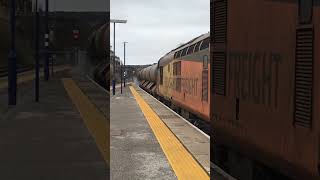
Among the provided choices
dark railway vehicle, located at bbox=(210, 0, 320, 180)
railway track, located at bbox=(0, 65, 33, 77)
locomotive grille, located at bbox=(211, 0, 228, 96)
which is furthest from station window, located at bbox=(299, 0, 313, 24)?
railway track, located at bbox=(0, 65, 33, 77)

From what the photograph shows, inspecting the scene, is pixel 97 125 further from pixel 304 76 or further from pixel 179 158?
pixel 304 76

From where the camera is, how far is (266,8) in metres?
5.14

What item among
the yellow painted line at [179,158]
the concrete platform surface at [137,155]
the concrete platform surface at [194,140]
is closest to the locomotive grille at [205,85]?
the concrete platform surface at [194,140]

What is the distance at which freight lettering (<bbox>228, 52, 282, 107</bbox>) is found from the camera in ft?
16.2

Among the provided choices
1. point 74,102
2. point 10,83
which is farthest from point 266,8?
point 74,102

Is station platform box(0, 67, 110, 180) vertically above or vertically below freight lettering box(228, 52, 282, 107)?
below

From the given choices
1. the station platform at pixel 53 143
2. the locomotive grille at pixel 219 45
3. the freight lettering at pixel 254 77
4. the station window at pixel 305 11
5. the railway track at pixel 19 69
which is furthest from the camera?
the railway track at pixel 19 69

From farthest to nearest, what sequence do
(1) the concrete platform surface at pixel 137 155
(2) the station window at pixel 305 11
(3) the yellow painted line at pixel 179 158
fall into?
(1) the concrete platform surface at pixel 137 155 < (3) the yellow painted line at pixel 179 158 < (2) the station window at pixel 305 11

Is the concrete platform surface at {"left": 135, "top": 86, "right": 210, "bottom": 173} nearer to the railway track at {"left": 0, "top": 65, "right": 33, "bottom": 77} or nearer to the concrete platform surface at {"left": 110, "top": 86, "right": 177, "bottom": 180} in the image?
the concrete platform surface at {"left": 110, "top": 86, "right": 177, "bottom": 180}

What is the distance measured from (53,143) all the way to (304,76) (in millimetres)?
7519

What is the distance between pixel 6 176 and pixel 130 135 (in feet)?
21.3

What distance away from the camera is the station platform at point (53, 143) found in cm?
832

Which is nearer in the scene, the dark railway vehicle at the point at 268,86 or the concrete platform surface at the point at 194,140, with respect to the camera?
the dark railway vehicle at the point at 268,86

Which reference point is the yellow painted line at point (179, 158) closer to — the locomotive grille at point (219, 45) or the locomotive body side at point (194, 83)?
the locomotive body side at point (194, 83)
